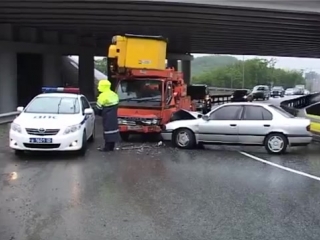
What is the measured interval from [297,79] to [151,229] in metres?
129

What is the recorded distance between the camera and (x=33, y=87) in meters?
42.7

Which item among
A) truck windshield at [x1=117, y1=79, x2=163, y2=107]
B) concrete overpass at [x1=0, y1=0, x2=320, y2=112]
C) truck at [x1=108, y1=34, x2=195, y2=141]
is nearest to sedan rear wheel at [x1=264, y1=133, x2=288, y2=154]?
truck at [x1=108, y1=34, x2=195, y2=141]

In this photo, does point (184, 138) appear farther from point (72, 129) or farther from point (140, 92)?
point (72, 129)

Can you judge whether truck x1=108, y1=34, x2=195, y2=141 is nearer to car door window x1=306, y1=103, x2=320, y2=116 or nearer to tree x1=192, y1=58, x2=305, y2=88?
car door window x1=306, y1=103, x2=320, y2=116

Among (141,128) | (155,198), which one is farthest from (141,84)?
(155,198)

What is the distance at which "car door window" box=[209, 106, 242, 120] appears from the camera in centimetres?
1345

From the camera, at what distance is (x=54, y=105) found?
13.1 meters

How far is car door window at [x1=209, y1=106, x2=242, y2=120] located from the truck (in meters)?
2.08

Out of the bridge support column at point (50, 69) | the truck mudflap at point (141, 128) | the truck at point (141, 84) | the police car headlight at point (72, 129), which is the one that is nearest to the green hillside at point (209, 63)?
the bridge support column at point (50, 69)

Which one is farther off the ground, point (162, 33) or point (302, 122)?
point (162, 33)

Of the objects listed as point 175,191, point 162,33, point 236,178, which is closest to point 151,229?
point 175,191

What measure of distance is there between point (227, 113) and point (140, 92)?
3244 millimetres

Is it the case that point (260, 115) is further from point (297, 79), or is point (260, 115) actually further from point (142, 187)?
point (297, 79)

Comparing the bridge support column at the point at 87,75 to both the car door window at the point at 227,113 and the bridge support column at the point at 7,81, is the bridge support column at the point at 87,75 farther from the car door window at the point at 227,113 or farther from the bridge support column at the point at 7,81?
the car door window at the point at 227,113
